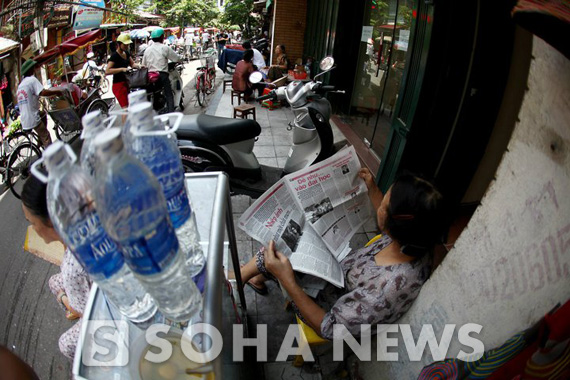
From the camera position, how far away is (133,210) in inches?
24.0

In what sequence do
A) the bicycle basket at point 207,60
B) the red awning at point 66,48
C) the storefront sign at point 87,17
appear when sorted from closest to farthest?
the red awning at point 66,48, the bicycle basket at point 207,60, the storefront sign at point 87,17

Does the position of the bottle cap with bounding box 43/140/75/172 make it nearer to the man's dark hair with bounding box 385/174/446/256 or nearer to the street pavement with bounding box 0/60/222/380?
the man's dark hair with bounding box 385/174/446/256

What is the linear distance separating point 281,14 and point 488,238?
9373 millimetres

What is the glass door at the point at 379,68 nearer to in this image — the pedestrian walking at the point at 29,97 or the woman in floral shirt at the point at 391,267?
the woman in floral shirt at the point at 391,267

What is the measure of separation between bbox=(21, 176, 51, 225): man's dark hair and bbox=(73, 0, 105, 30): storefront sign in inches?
555

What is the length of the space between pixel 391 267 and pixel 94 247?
1.11 metres

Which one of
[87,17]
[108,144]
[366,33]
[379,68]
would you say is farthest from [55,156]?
[87,17]

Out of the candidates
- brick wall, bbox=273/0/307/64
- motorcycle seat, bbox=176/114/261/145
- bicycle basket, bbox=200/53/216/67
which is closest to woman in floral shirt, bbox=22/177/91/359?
motorcycle seat, bbox=176/114/261/145

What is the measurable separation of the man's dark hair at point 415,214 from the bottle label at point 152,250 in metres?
0.88

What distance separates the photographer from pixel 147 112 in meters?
0.75

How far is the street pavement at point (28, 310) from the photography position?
218 centimetres

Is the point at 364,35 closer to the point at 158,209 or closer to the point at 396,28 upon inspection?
the point at 396,28

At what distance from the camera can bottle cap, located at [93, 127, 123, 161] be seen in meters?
0.57

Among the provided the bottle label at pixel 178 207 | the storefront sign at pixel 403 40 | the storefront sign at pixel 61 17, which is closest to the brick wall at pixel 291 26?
the storefront sign at pixel 403 40
